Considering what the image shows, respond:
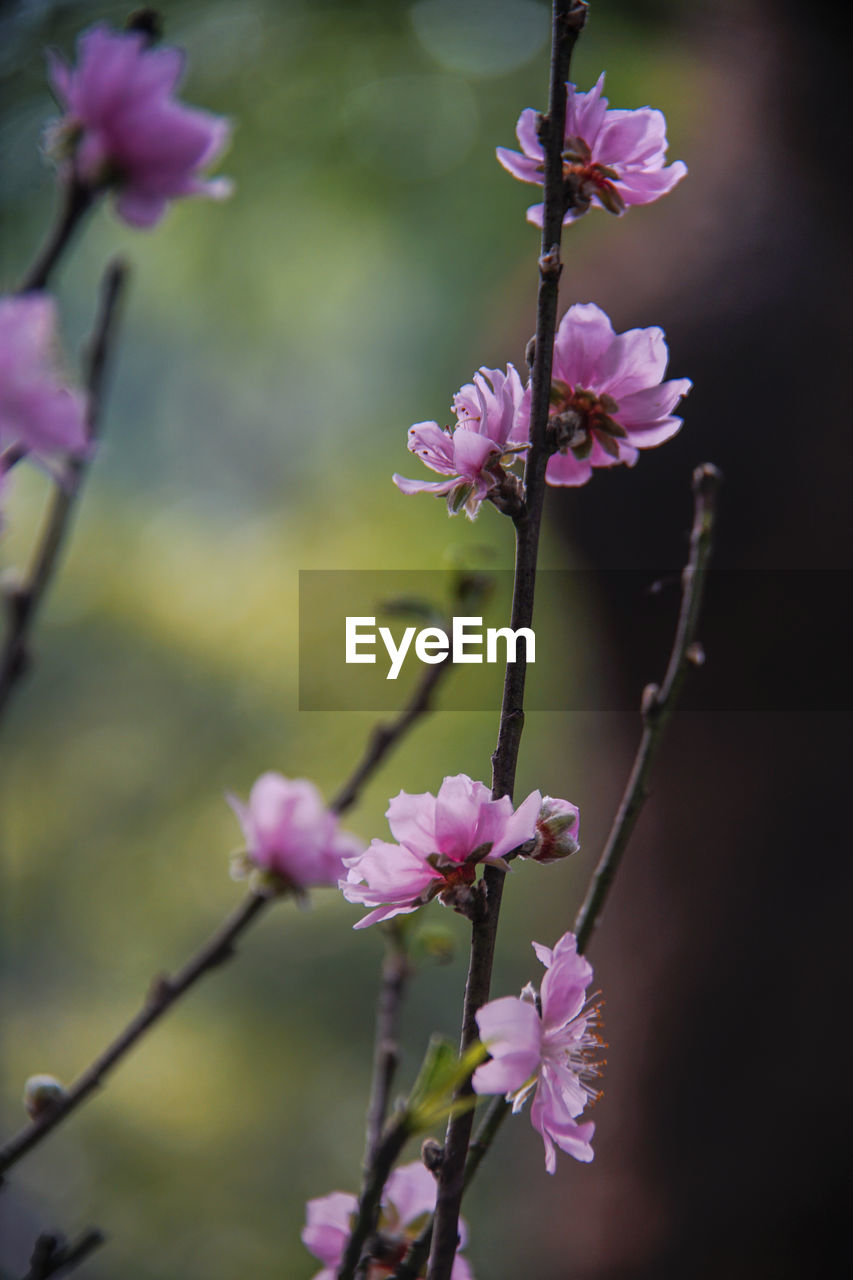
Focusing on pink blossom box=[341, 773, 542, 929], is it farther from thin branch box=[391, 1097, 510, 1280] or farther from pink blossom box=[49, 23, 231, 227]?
pink blossom box=[49, 23, 231, 227]

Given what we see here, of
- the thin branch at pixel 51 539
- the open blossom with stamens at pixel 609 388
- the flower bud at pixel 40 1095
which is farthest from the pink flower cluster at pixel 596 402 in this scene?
the flower bud at pixel 40 1095

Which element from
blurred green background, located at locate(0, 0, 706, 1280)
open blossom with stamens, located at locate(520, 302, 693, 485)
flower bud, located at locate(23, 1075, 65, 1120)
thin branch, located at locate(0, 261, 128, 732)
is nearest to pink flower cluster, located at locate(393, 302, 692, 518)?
open blossom with stamens, located at locate(520, 302, 693, 485)

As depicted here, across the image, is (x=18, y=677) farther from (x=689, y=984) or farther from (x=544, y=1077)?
(x=689, y=984)

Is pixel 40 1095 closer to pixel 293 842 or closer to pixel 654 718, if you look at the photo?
pixel 293 842

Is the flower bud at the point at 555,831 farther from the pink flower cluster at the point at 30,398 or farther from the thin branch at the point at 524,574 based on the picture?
the pink flower cluster at the point at 30,398

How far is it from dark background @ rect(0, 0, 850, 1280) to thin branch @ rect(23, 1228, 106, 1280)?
24cm

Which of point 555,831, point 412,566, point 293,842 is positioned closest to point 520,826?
point 555,831

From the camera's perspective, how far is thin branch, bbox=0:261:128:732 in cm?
30

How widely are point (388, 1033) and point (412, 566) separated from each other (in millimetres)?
1798

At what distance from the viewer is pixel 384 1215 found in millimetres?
323

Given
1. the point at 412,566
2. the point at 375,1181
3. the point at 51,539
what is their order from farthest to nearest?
the point at 412,566, the point at 51,539, the point at 375,1181

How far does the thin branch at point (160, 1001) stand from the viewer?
259 millimetres

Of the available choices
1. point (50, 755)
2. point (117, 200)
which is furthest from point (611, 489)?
point (50, 755)

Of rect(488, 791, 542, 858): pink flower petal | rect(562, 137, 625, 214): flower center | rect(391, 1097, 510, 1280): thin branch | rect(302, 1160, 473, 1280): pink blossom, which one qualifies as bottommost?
rect(302, 1160, 473, 1280): pink blossom
